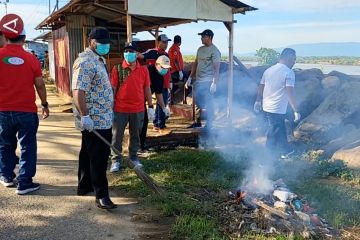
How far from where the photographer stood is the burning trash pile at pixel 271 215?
151 inches

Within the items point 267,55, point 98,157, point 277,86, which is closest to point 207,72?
point 277,86

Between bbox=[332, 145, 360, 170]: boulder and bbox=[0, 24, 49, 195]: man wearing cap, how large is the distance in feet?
16.7

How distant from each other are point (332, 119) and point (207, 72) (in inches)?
112

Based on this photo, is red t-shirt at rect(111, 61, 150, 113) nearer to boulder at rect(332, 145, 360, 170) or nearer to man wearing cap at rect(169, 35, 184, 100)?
boulder at rect(332, 145, 360, 170)

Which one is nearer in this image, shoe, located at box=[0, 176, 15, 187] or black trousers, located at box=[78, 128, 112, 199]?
black trousers, located at box=[78, 128, 112, 199]

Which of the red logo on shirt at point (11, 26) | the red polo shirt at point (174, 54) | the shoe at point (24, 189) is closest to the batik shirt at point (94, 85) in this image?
the red logo on shirt at point (11, 26)

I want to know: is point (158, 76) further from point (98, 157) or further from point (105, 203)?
point (105, 203)

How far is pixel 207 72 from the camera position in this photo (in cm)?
806

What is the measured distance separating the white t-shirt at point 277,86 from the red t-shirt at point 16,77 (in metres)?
3.82

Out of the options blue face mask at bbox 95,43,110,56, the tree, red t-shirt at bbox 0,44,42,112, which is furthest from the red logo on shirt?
the tree

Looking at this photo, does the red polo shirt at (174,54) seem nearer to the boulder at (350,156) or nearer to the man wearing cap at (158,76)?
the man wearing cap at (158,76)

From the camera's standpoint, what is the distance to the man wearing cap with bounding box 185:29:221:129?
7.87 metres

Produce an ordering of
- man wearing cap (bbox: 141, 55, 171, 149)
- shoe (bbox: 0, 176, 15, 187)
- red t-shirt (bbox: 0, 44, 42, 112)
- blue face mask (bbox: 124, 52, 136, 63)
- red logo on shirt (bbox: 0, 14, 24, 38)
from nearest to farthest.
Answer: red logo on shirt (bbox: 0, 14, 24, 38) < red t-shirt (bbox: 0, 44, 42, 112) < shoe (bbox: 0, 176, 15, 187) < blue face mask (bbox: 124, 52, 136, 63) < man wearing cap (bbox: 141, 55, 171, 149)

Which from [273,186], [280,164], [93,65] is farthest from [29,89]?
[280,164]
